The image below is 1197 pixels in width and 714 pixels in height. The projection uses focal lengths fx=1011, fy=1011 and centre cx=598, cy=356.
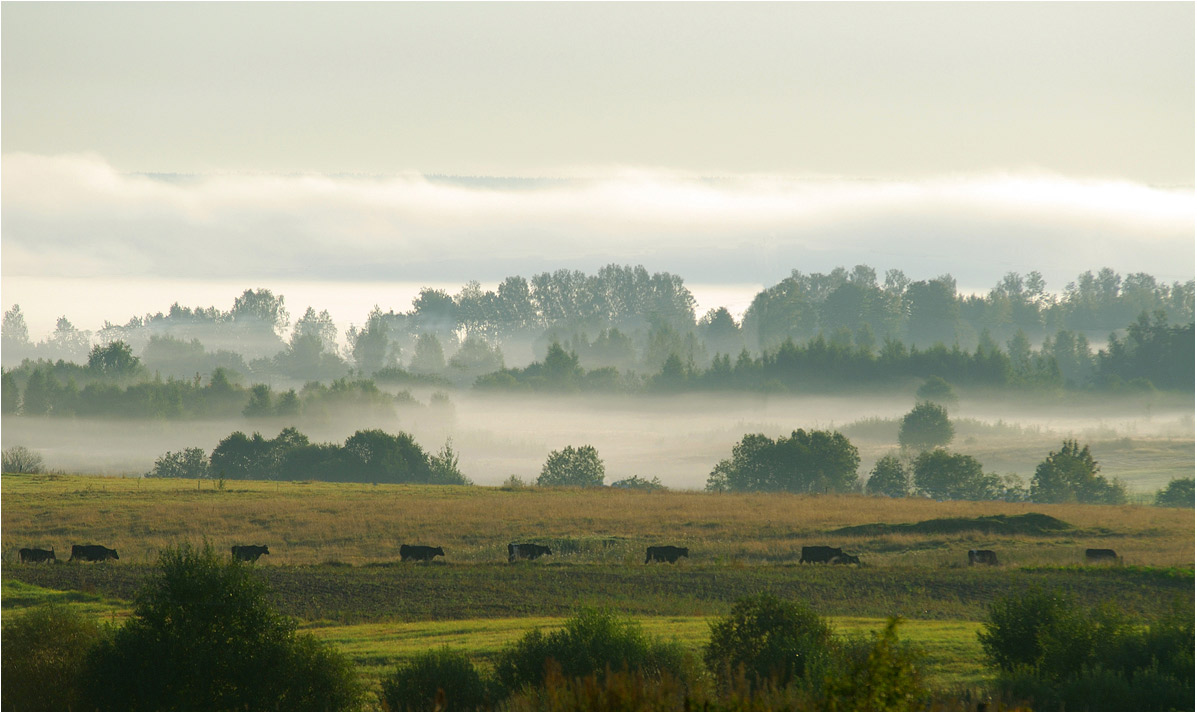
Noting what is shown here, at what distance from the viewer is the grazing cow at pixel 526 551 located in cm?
4941

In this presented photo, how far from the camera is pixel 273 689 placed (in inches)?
698

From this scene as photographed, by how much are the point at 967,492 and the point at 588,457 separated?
45.9 metres

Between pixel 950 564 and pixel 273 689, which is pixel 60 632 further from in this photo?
pixel 950 564

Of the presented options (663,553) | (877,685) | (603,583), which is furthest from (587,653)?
(663,553)

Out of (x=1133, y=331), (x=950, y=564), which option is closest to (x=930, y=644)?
(x=950, y=564)

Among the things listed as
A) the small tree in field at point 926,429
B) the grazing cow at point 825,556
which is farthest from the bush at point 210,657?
the small tree in field at point 926,429

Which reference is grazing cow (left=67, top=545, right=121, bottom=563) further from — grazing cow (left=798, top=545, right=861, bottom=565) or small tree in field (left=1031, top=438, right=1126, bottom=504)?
small tree in field (left=1031, top=438, right=1126, bottom=504)

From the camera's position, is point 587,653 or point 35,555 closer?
point 587,653

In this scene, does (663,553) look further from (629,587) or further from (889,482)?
(889,482)

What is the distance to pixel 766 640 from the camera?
19.9 m

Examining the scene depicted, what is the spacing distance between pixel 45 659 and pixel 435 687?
7.70 m

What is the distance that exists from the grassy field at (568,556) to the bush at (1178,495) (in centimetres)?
2792

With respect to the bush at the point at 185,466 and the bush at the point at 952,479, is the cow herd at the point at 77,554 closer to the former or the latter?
the bush at the point at 185,466

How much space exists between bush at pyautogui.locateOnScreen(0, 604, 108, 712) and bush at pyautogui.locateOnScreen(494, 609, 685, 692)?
760cm
